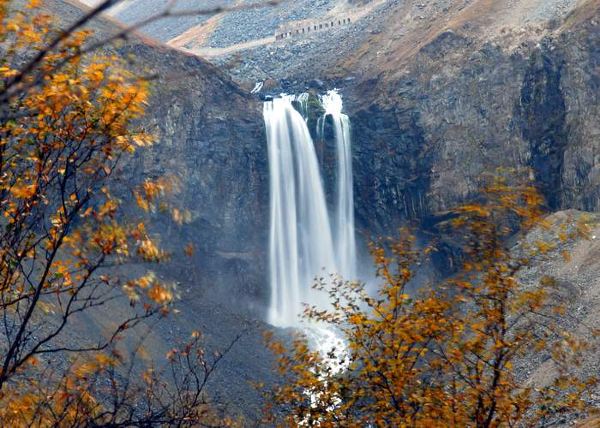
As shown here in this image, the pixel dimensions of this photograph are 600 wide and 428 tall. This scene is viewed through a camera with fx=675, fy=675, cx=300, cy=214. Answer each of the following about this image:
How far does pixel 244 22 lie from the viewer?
96062 mm

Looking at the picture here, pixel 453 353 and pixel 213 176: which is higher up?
pixel 213 176

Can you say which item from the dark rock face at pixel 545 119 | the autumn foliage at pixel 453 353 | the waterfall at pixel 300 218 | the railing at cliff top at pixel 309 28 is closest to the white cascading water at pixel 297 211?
the waterfall at pixel 300 218

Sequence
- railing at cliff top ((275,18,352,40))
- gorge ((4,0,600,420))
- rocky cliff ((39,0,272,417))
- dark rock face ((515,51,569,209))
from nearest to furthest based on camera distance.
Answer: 1. rocky cliff ((39,0,272,417))
2. dark rock face ((515,51,569,209))
3. gorge ((4,0,600,420))
4. railing at cliff top ((275,18,352,40))

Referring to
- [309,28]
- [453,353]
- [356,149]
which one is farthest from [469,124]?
[453,353]

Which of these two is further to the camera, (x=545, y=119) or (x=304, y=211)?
(x=304, y=211)

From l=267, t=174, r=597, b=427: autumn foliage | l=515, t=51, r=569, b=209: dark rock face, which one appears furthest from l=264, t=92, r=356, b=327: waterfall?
l=267, t=174, r=597, b=427: autumn foliage

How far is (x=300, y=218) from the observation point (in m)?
46.3

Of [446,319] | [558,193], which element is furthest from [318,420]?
[558,193]

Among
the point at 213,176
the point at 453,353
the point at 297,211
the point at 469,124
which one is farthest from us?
the point at 297,211

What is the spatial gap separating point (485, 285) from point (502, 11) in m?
49.7

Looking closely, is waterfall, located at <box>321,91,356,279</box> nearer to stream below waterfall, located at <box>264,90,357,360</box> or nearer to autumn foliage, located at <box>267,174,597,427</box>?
stream below waterfall, located at <box>264,90,357,360</box>

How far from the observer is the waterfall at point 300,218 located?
151 ft

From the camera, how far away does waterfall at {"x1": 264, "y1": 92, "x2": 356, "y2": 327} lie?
45.9 metres

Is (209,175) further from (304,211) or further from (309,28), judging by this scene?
(309,28)
